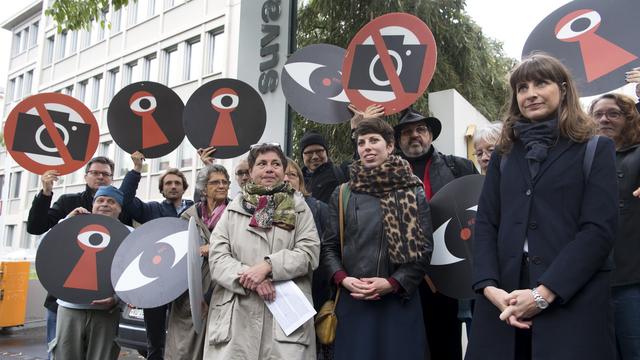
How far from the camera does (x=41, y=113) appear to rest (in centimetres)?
494

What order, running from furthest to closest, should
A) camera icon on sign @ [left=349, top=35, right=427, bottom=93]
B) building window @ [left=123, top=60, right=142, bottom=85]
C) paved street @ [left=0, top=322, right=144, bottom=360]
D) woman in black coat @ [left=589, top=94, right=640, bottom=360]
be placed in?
building window @ [left=123, top=60, right=142, bottom=85]
paved street @ [left=0, top=322, right=144, bottom=360]
camera icon on sign @ [left=349, top=35, right=427, bottom=93]
woman in black coat @ [left=589, top=94, right=640, bottom=360]

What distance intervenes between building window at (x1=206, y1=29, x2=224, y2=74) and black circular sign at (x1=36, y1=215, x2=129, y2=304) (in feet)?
65.3

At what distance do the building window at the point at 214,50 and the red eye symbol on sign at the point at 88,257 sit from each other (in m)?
19.9

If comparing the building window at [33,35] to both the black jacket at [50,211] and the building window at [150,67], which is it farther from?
the black jacket at [50,211]

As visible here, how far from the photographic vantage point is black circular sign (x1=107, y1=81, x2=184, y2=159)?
4926 mm

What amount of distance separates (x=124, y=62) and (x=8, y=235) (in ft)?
51.1

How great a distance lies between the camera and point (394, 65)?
14.1 feet

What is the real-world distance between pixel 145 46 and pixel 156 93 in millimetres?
23354

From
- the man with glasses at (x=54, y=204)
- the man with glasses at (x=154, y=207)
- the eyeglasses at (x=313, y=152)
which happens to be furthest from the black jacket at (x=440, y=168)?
the man with glasses at (x=54, y=204)

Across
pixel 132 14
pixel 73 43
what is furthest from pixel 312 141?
pixel 73 43

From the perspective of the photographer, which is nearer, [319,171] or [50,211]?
[319,171]

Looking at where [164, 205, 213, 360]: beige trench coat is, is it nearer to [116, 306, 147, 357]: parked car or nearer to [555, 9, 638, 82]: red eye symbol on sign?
[116, 306, 147, 357]: parked car

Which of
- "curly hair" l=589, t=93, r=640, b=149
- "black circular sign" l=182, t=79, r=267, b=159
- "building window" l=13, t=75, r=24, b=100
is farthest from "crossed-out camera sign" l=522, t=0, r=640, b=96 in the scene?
"building window" l=13, t=75, r=24, b=100

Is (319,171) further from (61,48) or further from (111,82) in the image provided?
(61,48)
